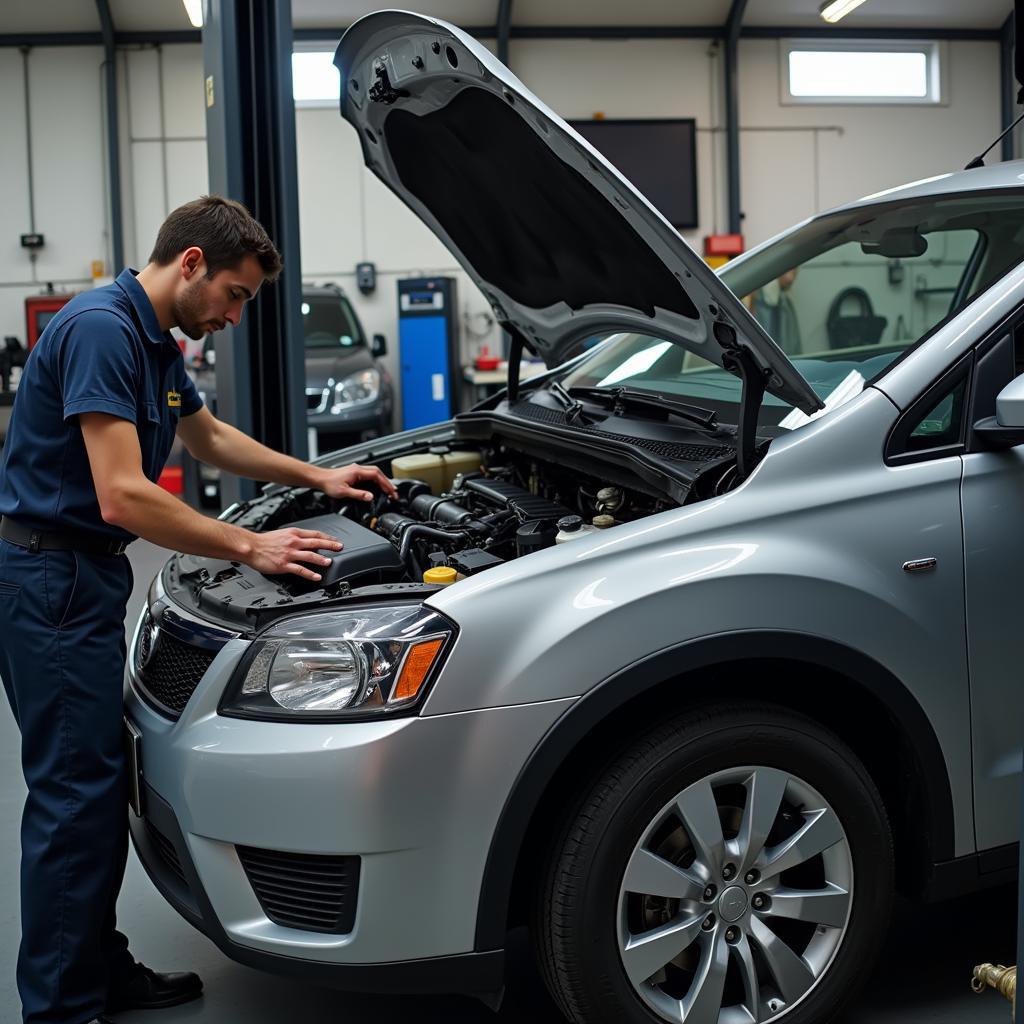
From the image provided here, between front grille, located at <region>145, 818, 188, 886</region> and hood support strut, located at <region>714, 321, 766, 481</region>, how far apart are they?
105 centimetres

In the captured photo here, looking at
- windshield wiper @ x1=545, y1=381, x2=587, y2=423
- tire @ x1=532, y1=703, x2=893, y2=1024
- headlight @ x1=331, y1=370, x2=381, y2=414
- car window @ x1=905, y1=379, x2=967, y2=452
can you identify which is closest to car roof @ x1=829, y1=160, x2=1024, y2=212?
car window @ x1=905, y1=379, x2=967, y2=452

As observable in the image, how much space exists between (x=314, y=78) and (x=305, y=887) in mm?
10709

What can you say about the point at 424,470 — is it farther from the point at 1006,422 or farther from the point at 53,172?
the point at 53,172

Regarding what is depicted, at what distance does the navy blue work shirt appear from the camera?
1.86 m

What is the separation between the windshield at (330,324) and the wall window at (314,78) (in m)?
2.79

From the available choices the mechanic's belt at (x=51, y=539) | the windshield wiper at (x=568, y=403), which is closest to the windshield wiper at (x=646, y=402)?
the windshield wiper at (x=568, y=403)

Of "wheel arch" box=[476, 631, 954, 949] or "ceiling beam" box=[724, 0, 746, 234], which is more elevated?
"ceiling beam" box=[724, 0, 746, 234]

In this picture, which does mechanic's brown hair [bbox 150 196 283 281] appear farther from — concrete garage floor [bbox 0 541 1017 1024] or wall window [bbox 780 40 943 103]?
wall window [bbox 780 40 943 103]

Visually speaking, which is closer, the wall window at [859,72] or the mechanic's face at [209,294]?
the mechanic's face at [209,294]

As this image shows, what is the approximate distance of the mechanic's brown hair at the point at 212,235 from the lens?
199 cm

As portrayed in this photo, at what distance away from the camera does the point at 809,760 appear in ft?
5.92

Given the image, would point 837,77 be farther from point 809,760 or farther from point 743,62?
point 809,760

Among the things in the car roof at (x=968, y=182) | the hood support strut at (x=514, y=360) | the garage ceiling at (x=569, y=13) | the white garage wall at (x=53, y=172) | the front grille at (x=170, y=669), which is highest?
the garage ceiling at (x=569, y=13)

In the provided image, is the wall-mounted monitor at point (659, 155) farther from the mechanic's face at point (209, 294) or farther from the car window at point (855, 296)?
the mechanic's face at point (209, 294)
